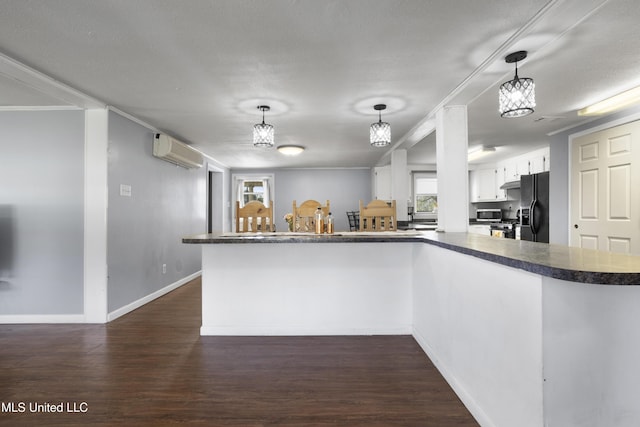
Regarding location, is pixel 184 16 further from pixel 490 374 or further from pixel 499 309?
pixel 490 374

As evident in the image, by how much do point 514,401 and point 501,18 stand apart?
75.3 inches

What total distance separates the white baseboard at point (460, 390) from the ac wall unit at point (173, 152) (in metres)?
3.63

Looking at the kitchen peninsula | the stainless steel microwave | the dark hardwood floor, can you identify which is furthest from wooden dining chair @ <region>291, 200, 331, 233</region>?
the stainless steel microwave

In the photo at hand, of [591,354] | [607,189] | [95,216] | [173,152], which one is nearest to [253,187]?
[173,152]

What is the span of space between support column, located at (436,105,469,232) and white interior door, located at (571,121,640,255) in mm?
1790

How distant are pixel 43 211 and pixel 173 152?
151 centimetres

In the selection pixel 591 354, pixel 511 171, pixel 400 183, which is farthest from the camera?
pixel 511 171

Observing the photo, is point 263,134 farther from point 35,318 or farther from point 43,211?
point 35,318

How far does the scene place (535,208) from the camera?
4.73 m

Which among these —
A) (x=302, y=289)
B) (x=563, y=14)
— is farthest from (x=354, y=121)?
(x=563, y=14)

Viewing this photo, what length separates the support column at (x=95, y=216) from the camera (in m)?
3.26

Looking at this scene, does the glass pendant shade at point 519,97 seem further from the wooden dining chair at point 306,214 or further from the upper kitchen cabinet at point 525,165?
the upper kitchen cabinet at point 525,165

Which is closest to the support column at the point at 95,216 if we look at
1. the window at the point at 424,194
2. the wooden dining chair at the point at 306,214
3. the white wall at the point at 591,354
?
the wooden dining chair at the point at 306,214

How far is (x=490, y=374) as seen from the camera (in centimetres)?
155
